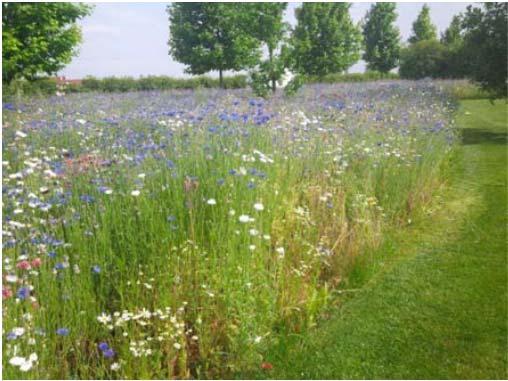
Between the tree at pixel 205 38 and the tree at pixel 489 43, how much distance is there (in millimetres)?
7585

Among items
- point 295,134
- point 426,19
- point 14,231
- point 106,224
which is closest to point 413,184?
point 295,134

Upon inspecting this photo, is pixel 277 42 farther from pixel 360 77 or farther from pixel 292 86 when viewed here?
pixel 360 77

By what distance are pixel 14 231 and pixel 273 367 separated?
1.93 metres

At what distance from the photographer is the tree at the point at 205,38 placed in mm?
18234

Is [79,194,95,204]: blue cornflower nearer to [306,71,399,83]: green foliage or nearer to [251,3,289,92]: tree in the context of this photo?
[251,3,289,92]: tree

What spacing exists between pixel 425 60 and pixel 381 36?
4.77 meters

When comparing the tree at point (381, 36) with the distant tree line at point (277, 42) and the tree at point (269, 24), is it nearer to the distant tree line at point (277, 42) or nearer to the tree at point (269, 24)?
the distant tree line at point (277, 42)

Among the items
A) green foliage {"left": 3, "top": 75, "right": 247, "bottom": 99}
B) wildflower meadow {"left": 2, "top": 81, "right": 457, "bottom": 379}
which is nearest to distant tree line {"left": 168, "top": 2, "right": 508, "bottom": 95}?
green foliage {"left": 3, "top": 75, "right": 247, "bottom": 99}

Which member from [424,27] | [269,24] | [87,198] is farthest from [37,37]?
[424,27]

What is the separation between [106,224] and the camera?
332 cm

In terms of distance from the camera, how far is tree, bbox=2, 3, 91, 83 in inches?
471

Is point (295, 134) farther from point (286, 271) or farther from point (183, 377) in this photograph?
point (183, 377)

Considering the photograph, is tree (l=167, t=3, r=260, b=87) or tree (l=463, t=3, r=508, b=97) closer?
tree (l=463, t=3, r=508, b=97)

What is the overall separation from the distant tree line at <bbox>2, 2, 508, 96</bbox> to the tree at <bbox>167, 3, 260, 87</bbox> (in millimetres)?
40
